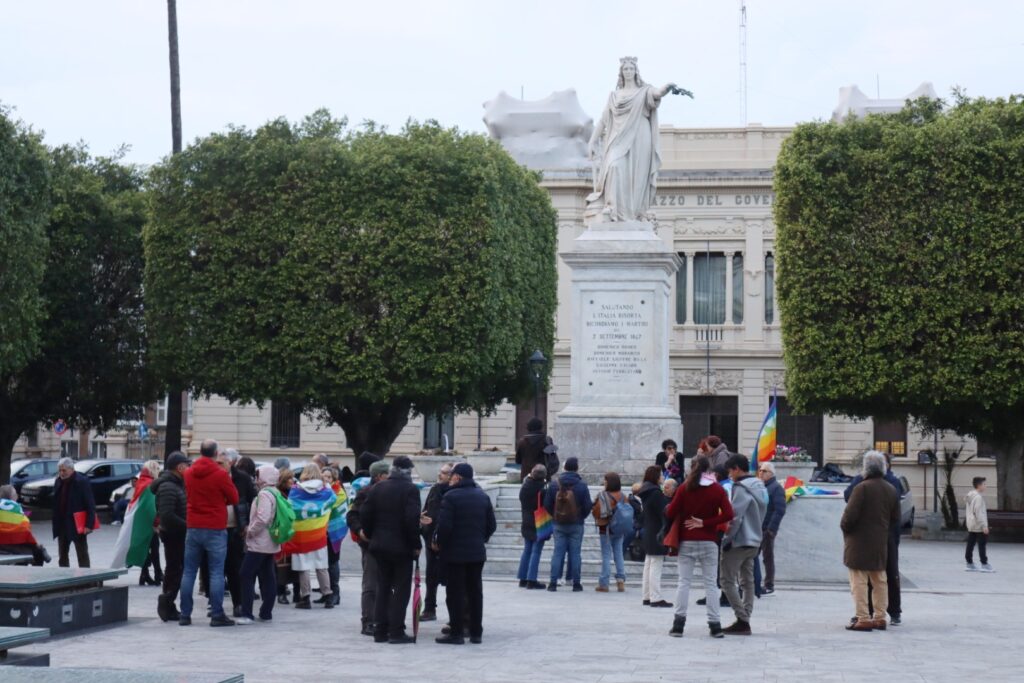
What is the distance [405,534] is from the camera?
14.0 meters

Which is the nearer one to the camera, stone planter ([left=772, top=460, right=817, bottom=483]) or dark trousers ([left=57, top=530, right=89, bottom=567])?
dark trousers ([left=57, top=530, right=89, bottom=567])

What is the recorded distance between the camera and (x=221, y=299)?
35625 mm

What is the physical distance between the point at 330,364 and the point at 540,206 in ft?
29.4

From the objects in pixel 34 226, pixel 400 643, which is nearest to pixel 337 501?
pixel 400 643

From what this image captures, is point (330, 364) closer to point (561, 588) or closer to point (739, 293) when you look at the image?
point (561, 588)

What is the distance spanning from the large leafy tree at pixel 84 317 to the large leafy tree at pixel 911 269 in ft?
53.6

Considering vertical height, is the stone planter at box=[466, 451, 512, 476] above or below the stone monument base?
below

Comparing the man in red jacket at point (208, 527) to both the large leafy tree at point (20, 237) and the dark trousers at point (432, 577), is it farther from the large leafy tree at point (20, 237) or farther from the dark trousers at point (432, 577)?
the large leafy tree at point (20, 237)

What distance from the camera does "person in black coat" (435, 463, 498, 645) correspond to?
45.9 feet

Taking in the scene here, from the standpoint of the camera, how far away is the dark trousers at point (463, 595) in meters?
14.0

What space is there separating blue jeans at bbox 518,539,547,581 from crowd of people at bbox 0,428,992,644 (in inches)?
37.5

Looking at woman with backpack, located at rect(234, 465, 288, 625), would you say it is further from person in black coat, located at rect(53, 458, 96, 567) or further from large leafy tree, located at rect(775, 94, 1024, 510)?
large leafy tree, located at rect(775, 94, 1024, 510)

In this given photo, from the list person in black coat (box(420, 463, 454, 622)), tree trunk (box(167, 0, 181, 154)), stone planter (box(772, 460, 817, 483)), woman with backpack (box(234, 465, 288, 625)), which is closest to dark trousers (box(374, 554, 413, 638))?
person in black coat (box(420, 463, 454, 622))

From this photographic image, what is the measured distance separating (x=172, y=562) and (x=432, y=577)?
271cm
